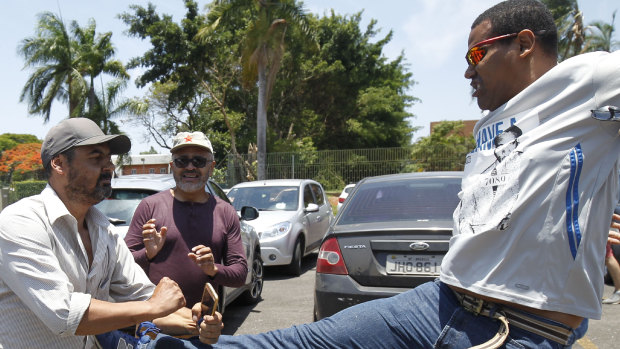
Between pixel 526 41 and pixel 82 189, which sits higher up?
pixel 526 41

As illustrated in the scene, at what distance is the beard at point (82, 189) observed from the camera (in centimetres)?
191

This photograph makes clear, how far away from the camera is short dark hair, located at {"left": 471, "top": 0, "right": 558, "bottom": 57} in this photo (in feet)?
5.24

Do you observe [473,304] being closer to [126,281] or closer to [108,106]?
[126,281]

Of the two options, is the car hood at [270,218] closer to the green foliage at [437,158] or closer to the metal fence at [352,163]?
the metal fence at [352,163]

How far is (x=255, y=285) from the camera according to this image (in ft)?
20.7

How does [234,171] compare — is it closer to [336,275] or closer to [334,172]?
[334,172]

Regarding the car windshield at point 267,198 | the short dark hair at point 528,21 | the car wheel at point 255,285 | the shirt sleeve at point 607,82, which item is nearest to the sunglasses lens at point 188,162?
the short dark hair at point 528,21

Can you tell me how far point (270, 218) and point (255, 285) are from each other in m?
1.78

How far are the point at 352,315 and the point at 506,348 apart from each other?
1.69 ft

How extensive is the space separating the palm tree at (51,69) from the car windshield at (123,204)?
81.6 feet

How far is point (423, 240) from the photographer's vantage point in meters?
3.70

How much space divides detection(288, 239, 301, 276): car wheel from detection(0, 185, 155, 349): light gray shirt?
603 centimetres

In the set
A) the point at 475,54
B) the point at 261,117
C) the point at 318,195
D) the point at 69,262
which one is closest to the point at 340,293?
the point at 69,262

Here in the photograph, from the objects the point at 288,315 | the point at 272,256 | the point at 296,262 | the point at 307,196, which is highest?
the point at 307,196
